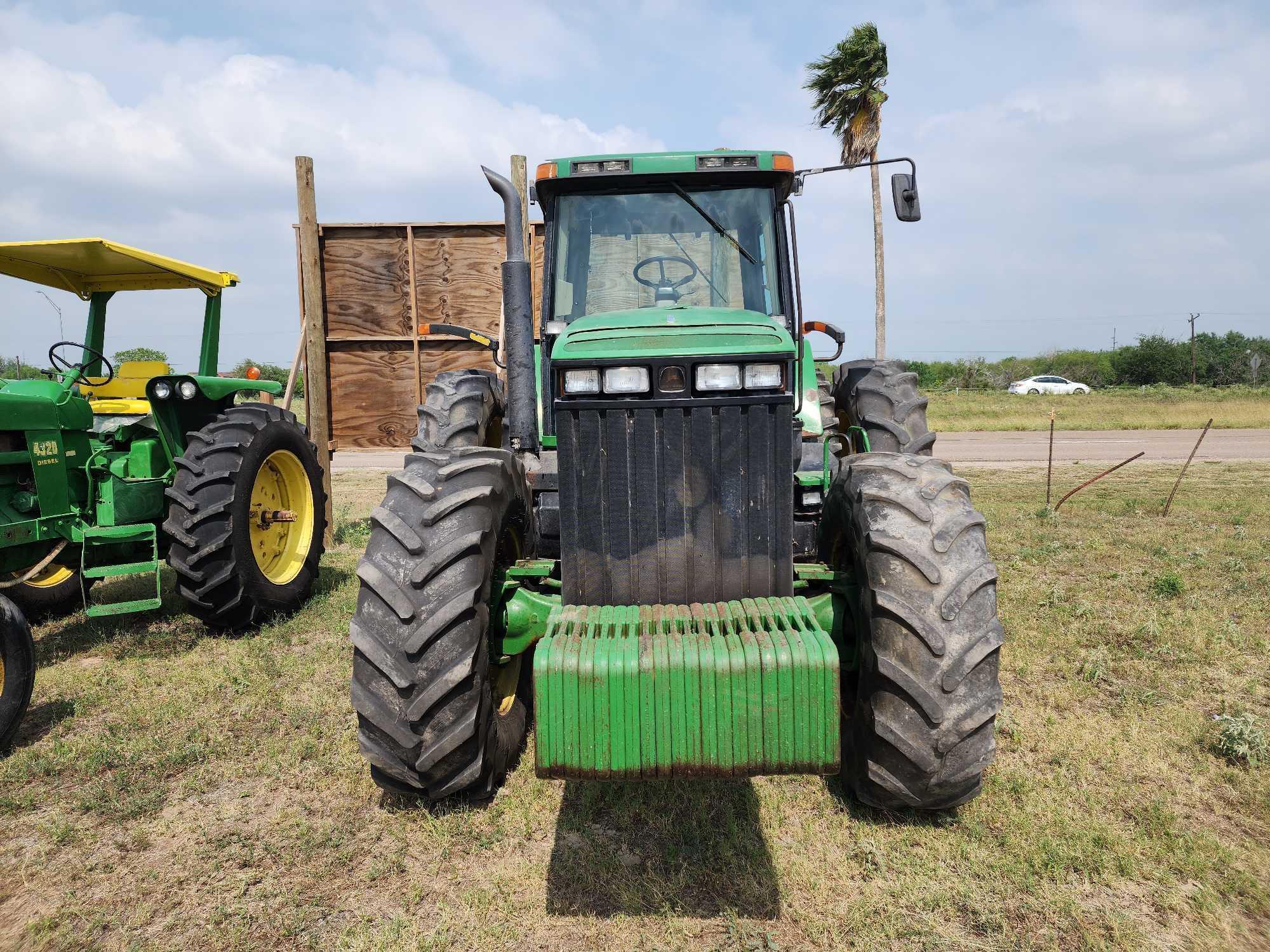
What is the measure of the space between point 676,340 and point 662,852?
1.92 metres

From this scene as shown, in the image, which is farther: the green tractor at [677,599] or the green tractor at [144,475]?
the green tractor at [144,475]

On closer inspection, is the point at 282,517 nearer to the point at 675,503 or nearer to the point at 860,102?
the point at 675,503

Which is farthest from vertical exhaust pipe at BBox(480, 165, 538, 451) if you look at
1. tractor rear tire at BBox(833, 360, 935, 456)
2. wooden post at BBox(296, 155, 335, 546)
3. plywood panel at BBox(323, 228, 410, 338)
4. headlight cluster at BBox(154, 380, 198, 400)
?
plywood panel at BBox(323, 228, 410, 338)

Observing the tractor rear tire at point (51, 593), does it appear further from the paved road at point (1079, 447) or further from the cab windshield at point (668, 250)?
the paved road at point (1079, 447)

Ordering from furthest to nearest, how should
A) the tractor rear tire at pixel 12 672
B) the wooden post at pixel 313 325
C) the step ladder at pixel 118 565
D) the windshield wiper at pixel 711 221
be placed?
the wooden post at pixel 313 325, the step ladder at pixel 118 565, the windshield wiper at pixel 711 221, the tractor rear tire at pixel 12 672

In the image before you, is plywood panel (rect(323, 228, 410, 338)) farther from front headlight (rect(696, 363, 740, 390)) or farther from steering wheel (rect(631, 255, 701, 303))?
front headlight (rect(696, 363, 740, 390))

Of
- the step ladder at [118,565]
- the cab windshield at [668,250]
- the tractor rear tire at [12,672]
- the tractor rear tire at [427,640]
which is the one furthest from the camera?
the step ladder at [118,565]

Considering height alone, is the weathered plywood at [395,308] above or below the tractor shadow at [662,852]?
above

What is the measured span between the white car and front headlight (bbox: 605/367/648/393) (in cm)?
4308

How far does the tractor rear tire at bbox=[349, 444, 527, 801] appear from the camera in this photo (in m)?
3.10

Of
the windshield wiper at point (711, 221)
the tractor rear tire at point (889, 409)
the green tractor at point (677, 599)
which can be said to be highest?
the windshield wiper at point (711, 221)

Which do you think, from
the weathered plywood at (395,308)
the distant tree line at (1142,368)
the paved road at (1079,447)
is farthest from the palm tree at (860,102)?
the distant tree line at (1142,368)

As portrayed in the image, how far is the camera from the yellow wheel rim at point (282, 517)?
641 cm

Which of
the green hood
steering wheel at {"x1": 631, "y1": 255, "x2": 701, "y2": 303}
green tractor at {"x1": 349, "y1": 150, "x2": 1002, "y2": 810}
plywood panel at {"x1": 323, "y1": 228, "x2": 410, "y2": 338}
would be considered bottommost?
green tractor at {"x1": 349, "y1": 150, "x2": 1002, "y2": 810}
